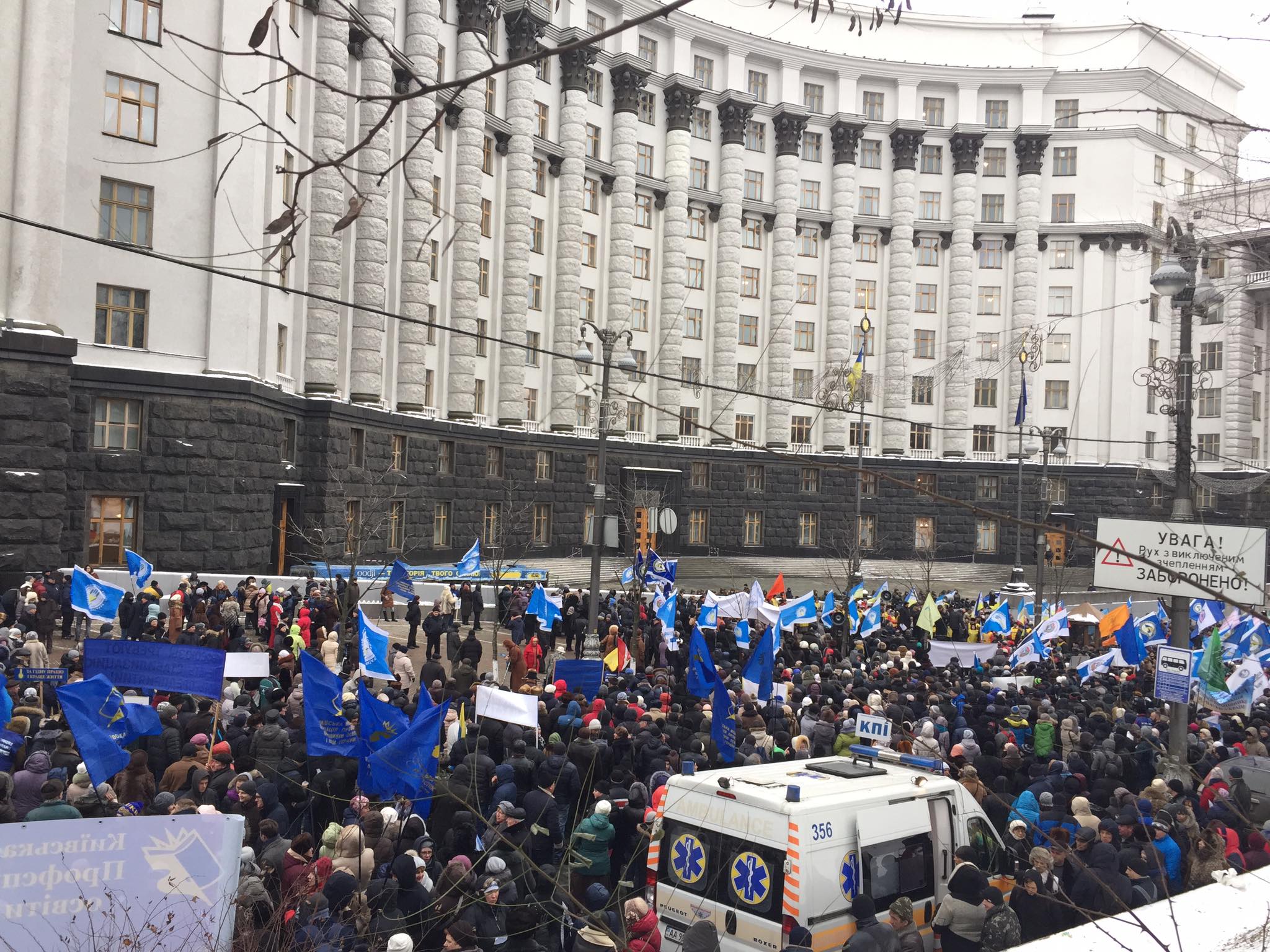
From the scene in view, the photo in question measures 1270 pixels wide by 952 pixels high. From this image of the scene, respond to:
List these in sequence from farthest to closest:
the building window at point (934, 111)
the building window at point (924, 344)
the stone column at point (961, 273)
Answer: the building window at point (924, 344) < the building window at point (934, 111) < the stone column at point (961, 273)

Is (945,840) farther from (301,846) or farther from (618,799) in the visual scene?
(301,846)

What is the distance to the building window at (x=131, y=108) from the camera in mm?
26875

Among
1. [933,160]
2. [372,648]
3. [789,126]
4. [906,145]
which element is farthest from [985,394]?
[372,648]

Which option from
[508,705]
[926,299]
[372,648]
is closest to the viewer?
[508,705]

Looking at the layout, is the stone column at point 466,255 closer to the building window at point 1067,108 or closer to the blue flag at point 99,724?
the blue flag at point 99,724

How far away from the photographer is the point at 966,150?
5822 centimetres

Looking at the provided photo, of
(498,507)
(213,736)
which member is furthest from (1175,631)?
(498,507)

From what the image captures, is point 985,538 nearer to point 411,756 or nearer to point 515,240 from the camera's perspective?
point 515,240

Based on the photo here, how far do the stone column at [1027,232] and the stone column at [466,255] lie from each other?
3232 centimetres

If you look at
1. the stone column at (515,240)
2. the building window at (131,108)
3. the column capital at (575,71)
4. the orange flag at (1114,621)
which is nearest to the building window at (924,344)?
the column capital at (575,71)

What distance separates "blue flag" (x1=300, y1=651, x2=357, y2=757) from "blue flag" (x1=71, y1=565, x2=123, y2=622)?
843cm

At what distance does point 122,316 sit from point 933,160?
46.6m

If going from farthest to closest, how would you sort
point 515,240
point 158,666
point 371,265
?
point 515,240, point 371,265, point 158,666

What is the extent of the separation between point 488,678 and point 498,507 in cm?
2738
